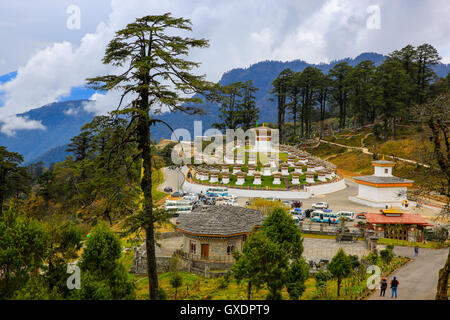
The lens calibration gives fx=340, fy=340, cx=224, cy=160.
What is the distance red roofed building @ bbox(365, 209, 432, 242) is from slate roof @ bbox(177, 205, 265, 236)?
9.88m

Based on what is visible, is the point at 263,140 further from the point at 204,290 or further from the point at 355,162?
the point at 204,290

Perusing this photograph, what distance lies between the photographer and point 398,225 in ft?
85.5

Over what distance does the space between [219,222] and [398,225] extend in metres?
14.4

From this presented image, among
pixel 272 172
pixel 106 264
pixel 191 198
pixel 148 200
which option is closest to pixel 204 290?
pixel 106 264

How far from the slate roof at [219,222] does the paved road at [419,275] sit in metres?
8.69

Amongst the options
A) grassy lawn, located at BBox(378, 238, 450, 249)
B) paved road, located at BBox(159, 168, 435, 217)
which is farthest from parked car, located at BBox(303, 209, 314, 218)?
grassy lawn, located at BBox(378, 238, 450, 249)

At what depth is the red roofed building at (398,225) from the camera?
1011 inches

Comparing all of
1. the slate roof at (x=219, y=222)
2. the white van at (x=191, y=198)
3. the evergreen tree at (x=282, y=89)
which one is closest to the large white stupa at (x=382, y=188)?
the white van at (x=191, y=198)

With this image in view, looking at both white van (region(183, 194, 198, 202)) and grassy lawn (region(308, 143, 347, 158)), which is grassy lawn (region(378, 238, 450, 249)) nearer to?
white van (region(183, 194, 198, 202))

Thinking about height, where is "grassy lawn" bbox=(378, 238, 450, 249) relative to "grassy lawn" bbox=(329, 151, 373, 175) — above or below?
below

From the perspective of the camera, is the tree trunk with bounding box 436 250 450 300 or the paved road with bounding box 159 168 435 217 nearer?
the tree trunk with bounding box 436 250 450 300

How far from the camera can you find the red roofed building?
84.3 ft

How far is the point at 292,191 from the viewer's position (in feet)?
140
